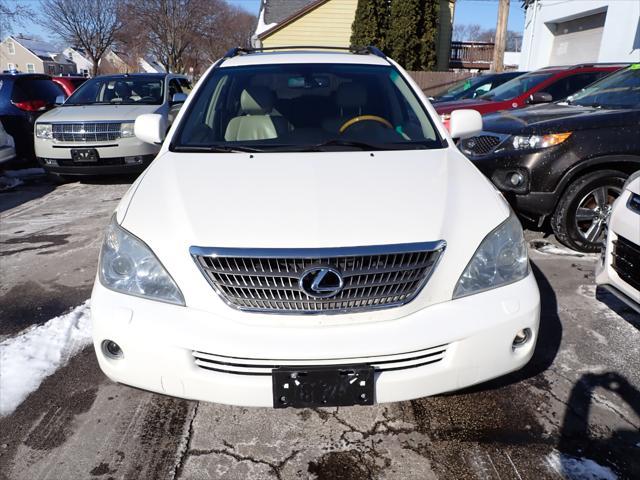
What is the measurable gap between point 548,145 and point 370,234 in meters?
2.89

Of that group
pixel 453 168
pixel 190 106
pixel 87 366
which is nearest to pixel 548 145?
pixel 453 168

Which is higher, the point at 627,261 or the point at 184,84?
the point at 184,84

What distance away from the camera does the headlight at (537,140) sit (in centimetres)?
403

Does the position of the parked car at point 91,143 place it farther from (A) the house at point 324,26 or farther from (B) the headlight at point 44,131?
(A) the house at point 324,26

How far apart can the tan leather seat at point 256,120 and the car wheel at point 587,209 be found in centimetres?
268

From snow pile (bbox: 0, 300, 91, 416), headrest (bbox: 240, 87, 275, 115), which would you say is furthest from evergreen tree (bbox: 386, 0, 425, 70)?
snow pile (bbox: 0, 300, 91, 416)

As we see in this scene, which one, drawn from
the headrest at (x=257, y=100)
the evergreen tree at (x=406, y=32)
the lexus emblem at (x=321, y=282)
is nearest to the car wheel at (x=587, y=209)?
the headrest at (x=257, y=100)

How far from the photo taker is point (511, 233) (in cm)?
214

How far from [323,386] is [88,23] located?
41.0 metres

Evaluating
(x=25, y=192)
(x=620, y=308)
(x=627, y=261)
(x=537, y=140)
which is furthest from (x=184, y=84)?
(x=627, y=261)

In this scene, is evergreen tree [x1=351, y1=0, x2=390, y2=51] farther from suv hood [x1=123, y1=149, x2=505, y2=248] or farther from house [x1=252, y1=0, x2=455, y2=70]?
suv hood [x1=123, y1=149, x2=505, y2=248]

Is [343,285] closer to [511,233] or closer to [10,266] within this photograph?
[511,233]

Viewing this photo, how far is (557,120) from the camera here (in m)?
4.20

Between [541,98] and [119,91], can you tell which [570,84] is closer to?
[541,98]
